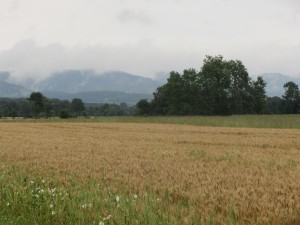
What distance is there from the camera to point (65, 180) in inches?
371

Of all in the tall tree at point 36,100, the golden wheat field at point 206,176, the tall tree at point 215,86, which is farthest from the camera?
the tall tree at point 36,100

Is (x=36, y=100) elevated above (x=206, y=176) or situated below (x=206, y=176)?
above

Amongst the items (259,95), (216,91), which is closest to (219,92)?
(216,91)

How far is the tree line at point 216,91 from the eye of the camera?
4173 inches

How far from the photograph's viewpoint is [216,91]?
107m

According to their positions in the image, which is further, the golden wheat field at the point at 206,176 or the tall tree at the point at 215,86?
the tall tree at the point at 215,86

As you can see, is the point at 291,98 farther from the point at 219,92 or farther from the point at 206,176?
the point at 206,176

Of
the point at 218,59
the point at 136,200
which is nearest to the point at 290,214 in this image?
the point at 136,200

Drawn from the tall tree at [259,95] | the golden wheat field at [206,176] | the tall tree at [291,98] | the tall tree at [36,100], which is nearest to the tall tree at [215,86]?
the tall tree at [259,95]

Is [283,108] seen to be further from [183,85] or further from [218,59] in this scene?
[183,85]

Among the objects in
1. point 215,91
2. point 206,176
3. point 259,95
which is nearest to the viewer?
point 206,176

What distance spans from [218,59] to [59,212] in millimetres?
109299

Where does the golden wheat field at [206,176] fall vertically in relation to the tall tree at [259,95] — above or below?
below

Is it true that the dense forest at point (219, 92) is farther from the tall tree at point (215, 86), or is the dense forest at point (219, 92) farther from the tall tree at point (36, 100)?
the tall tree at point (36, 100)
